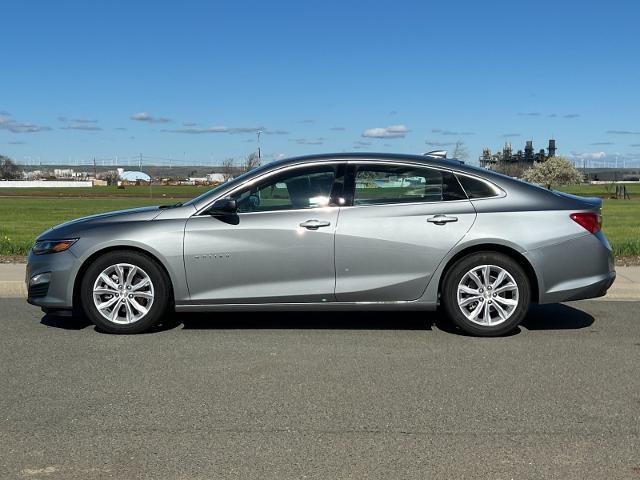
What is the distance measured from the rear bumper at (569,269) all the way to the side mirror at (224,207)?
2597 mm

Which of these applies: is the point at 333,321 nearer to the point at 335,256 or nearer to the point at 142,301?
the point at 335,256

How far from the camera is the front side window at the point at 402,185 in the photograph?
21.3 ft

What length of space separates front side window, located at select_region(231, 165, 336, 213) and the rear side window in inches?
46.7

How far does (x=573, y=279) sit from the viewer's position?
6.38 m

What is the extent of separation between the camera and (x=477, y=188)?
6.52 m

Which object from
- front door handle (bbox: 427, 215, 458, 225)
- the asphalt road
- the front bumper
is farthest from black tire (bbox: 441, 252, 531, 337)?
the front bumper

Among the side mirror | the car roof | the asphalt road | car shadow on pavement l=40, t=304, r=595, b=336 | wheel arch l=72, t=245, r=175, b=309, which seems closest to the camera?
the asphalt road

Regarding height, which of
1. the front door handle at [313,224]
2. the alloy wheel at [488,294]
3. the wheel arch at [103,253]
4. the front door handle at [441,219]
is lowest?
the alloy wheel at [488,294]

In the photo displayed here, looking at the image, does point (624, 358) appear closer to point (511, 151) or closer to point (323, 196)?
point (323, 196)

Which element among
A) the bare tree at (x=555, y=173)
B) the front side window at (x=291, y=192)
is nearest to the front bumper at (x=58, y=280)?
the front side window at (x=291, y=192)

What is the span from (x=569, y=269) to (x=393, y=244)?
5.13ft

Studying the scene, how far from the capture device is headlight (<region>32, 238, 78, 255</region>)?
6414 millimetres

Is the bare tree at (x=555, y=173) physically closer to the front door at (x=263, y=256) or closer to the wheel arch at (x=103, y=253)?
the front door at (x=263, y=256)

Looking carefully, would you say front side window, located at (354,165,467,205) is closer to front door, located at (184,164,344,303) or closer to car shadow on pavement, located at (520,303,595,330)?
front door, located at (184,164,344,303)
